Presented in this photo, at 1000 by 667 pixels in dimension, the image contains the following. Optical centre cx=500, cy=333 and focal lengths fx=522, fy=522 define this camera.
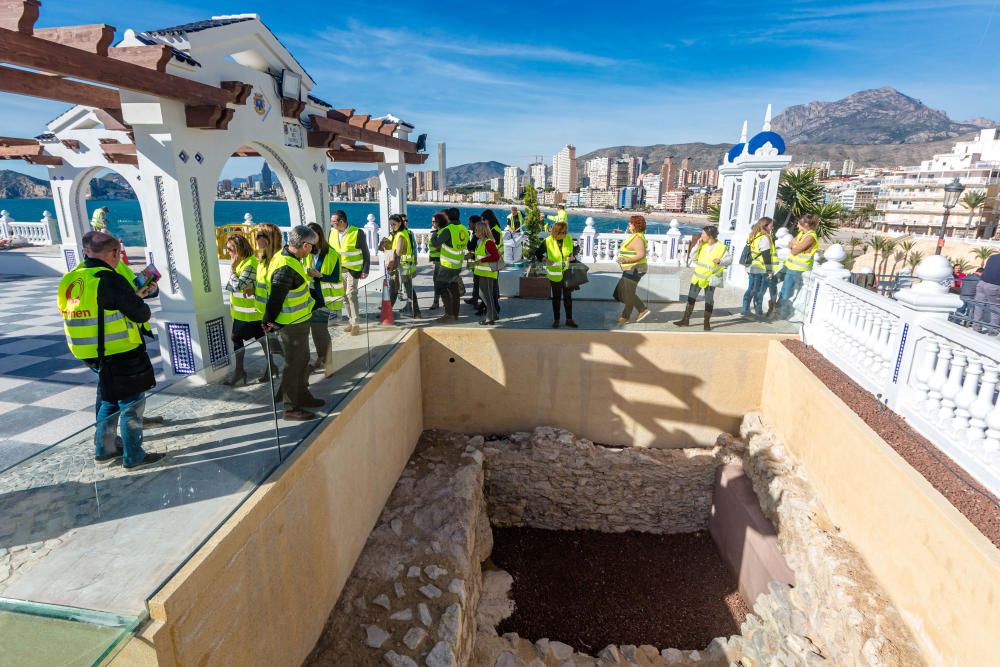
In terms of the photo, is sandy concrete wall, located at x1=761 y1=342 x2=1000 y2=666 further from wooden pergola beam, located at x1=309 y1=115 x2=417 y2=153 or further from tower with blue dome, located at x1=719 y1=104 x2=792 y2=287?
wooden pergola beam, located at x1=309 y1=115 x2=417 y2=153

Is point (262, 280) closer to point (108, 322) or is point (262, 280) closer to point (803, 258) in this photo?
point (108, 322)

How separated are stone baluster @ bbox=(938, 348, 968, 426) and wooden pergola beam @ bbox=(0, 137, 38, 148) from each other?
17347 millimetres

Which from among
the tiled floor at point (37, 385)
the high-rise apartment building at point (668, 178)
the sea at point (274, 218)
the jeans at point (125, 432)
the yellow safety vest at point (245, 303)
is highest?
the high-rise apartment building at point (668, 178)

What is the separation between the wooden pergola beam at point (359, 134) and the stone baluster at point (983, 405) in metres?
9.15

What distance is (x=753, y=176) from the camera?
11359 mm

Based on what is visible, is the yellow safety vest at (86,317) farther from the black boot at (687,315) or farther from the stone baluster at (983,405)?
→ the black boot at (687,315)

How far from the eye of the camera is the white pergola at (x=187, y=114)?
4664mm

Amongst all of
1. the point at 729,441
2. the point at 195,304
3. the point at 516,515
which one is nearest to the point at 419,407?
the point at 516,515

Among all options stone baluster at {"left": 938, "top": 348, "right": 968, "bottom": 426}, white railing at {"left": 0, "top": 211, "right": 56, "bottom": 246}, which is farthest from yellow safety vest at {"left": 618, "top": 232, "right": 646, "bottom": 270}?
white railing at {"left": 0, "top": 211, "right": 56, "bottom": 246}

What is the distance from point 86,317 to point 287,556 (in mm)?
2231

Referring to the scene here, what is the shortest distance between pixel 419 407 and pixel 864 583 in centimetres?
599

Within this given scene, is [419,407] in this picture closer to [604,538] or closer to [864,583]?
[604,538]

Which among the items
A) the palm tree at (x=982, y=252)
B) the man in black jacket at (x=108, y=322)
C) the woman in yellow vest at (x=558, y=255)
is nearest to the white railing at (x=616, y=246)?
the woman in yellow vest at (x=558, y=255)

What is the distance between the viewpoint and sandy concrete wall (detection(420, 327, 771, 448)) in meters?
7.96
